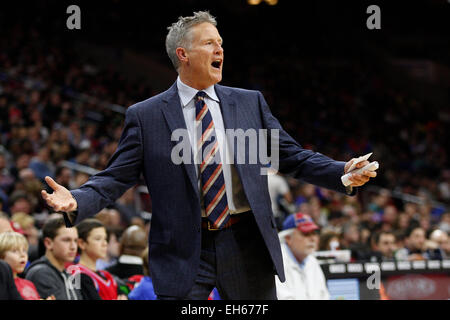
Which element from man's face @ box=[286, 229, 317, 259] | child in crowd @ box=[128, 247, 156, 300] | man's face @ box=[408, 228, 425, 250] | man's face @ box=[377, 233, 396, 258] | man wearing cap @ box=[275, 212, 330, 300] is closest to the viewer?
child in crowd @ box=[128, 247, 156, 300]

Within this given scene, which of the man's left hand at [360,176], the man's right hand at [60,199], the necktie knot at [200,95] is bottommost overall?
the man's right hand at [60,199]

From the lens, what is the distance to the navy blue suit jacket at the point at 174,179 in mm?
2744

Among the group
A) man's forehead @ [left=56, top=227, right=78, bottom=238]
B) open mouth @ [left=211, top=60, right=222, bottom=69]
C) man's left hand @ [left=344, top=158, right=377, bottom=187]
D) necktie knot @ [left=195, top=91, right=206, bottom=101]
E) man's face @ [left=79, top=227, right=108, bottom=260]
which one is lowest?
man's face @ [left=79, top=227, right=108, bottom=260]

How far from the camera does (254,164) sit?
9.48 feet

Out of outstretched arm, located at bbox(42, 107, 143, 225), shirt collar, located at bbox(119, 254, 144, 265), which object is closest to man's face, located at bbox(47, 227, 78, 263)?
shirt collar, located at bbox(119, 254, 144, 265)

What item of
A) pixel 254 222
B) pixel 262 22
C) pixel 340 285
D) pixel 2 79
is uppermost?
pixel 262 22

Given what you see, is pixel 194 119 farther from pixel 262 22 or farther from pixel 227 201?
pixel 262 22

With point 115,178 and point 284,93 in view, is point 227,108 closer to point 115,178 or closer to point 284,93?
point 115,178

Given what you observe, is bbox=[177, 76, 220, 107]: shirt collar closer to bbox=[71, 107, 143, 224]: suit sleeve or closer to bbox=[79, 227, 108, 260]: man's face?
bbox=[71, 107, 143, 224]: suit sleeve

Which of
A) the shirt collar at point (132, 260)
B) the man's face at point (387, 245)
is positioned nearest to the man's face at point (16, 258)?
the shirt collar at point (132, 260)

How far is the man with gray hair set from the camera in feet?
9.02

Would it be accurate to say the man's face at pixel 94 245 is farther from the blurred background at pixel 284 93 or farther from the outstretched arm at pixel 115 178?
the outstretched arm at pixel 115 178

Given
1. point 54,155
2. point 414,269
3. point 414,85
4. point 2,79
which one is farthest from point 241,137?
point 414,85

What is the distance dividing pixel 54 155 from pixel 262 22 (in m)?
13.1
